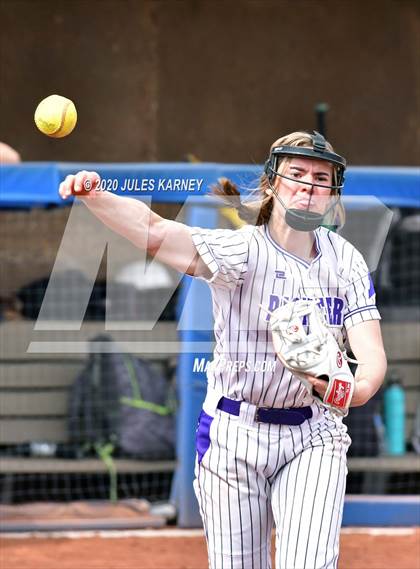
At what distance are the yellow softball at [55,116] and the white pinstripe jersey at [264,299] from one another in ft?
1.55

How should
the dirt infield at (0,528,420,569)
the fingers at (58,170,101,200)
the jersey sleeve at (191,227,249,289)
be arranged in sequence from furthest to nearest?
the dirt infield at (0,528,420,569)
the jersey sleeve at (191,227,249,289)
the fingers at (58,170,101,200)

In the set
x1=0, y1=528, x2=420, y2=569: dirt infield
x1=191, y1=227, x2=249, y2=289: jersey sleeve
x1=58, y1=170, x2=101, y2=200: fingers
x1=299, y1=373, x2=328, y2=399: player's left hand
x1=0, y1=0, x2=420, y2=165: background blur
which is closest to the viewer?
x1=58, y1=170, x2=101, y2=200: fingers

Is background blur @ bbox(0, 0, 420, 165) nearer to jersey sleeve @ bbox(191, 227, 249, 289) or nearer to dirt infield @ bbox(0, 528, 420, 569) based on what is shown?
dirt infield @ bbox(0, 528, 420, 569)

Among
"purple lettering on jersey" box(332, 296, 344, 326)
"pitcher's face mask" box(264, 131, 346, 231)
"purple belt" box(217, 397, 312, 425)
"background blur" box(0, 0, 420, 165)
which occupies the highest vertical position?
"background blur" box(0, 0, 420, 165)

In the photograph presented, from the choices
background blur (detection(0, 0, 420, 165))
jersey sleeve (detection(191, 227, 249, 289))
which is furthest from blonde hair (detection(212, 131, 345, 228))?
background blur (detection(0, 0, 420, 165))

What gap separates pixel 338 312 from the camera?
320cm

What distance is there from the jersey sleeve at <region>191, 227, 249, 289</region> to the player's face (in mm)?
192

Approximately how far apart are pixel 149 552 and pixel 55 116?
3.16m

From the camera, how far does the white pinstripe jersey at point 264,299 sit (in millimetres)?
3141

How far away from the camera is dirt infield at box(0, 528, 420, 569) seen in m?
5.41

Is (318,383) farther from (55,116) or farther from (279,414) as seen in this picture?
(55,116)

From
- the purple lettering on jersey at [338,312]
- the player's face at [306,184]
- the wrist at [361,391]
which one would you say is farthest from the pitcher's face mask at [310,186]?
the wrist at [361,391]

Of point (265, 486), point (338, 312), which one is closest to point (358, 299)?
point (338, 312)

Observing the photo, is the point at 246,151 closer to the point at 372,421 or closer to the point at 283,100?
the point at 283,100
